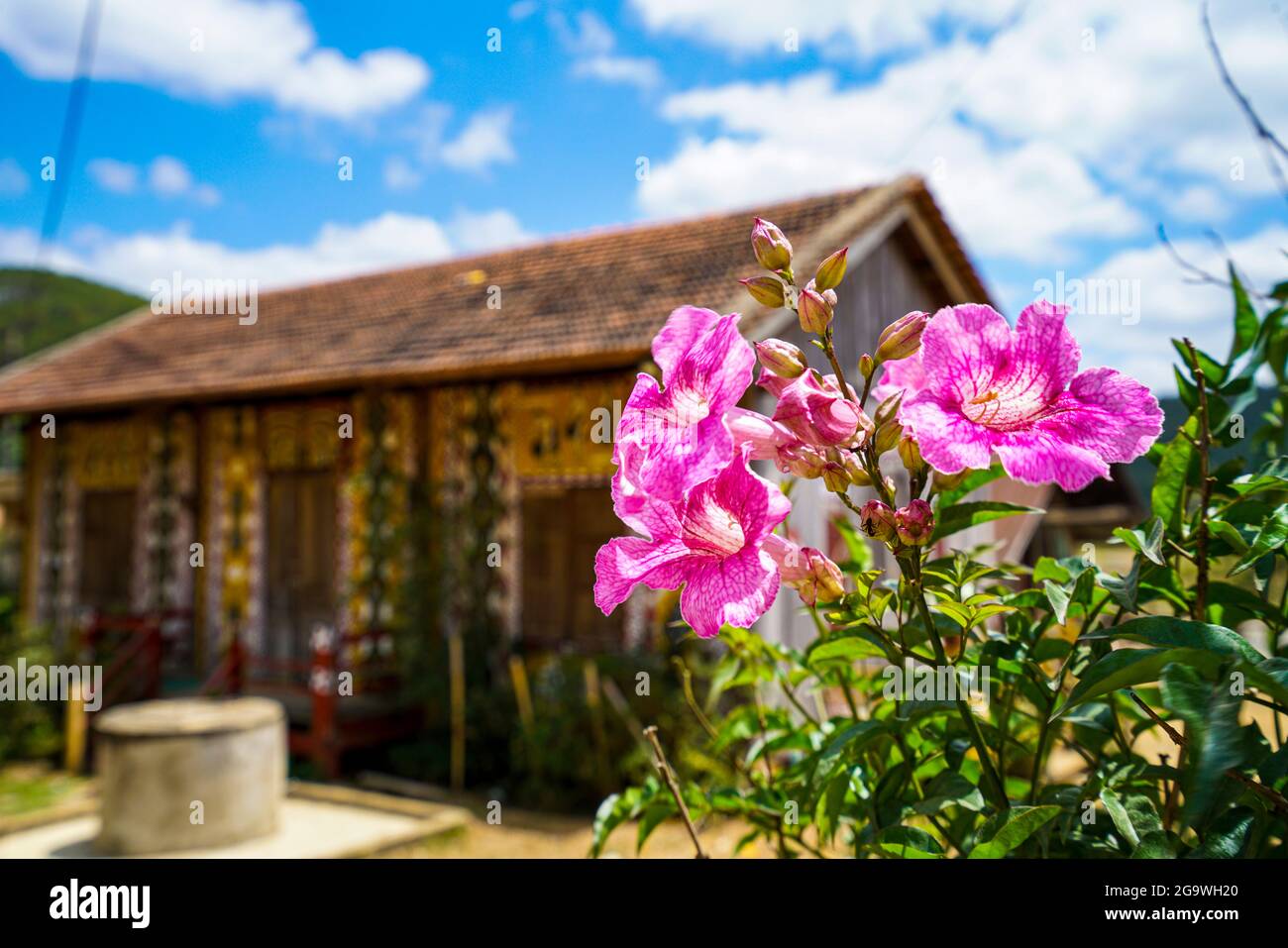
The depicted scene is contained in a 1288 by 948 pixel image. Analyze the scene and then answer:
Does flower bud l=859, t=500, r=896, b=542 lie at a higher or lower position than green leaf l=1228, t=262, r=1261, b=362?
lower

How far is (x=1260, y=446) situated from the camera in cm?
145

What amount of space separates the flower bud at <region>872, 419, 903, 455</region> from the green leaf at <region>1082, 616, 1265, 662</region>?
227 mm

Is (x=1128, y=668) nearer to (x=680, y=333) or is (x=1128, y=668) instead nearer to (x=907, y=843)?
(x=907, y=843)

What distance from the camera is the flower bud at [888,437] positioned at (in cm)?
85

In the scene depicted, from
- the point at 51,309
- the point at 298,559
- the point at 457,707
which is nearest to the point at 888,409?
the point at 457,707

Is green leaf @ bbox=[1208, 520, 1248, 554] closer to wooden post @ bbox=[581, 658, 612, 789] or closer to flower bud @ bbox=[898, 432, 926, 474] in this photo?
flower bud @ bbox=[898, 432, 926, 474]

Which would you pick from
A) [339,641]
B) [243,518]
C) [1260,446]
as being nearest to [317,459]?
[243,518]

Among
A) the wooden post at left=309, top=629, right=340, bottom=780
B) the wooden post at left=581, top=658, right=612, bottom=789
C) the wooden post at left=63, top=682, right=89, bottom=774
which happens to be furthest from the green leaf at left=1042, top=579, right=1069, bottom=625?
A: the wooden post at left=63, top=682, right=89, bottom=774

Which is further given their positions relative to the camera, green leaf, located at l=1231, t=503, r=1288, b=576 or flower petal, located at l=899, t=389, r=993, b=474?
green leaf, located at l=1231, t=503, r=1288, b=576

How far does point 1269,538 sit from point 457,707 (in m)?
8.83

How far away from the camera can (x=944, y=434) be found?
0.79 meters

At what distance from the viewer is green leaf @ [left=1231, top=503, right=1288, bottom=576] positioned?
0.86 m
